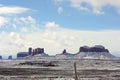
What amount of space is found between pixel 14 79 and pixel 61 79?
10.8 metres

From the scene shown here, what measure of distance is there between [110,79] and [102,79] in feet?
6.30

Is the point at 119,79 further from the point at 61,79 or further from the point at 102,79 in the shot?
the point at 61,79

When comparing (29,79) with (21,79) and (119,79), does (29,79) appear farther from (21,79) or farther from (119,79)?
(119,79)

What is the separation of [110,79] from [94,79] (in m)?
3.73

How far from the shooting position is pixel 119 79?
76.9 metres

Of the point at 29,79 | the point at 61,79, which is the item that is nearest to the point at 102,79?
the point at 61,79

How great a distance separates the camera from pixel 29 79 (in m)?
75.2

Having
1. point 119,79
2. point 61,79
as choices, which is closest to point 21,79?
point 61,79

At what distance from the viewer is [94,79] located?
7675cm

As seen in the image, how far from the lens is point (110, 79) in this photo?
7688 centimetres

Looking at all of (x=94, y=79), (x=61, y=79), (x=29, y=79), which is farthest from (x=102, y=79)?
(x=29, y=79)

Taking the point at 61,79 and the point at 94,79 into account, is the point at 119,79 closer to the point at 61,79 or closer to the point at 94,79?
the point at 94,79

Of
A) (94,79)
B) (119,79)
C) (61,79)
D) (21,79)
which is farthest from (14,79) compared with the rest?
(119,79)

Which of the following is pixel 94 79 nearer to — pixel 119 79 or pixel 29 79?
pixel 119 79
